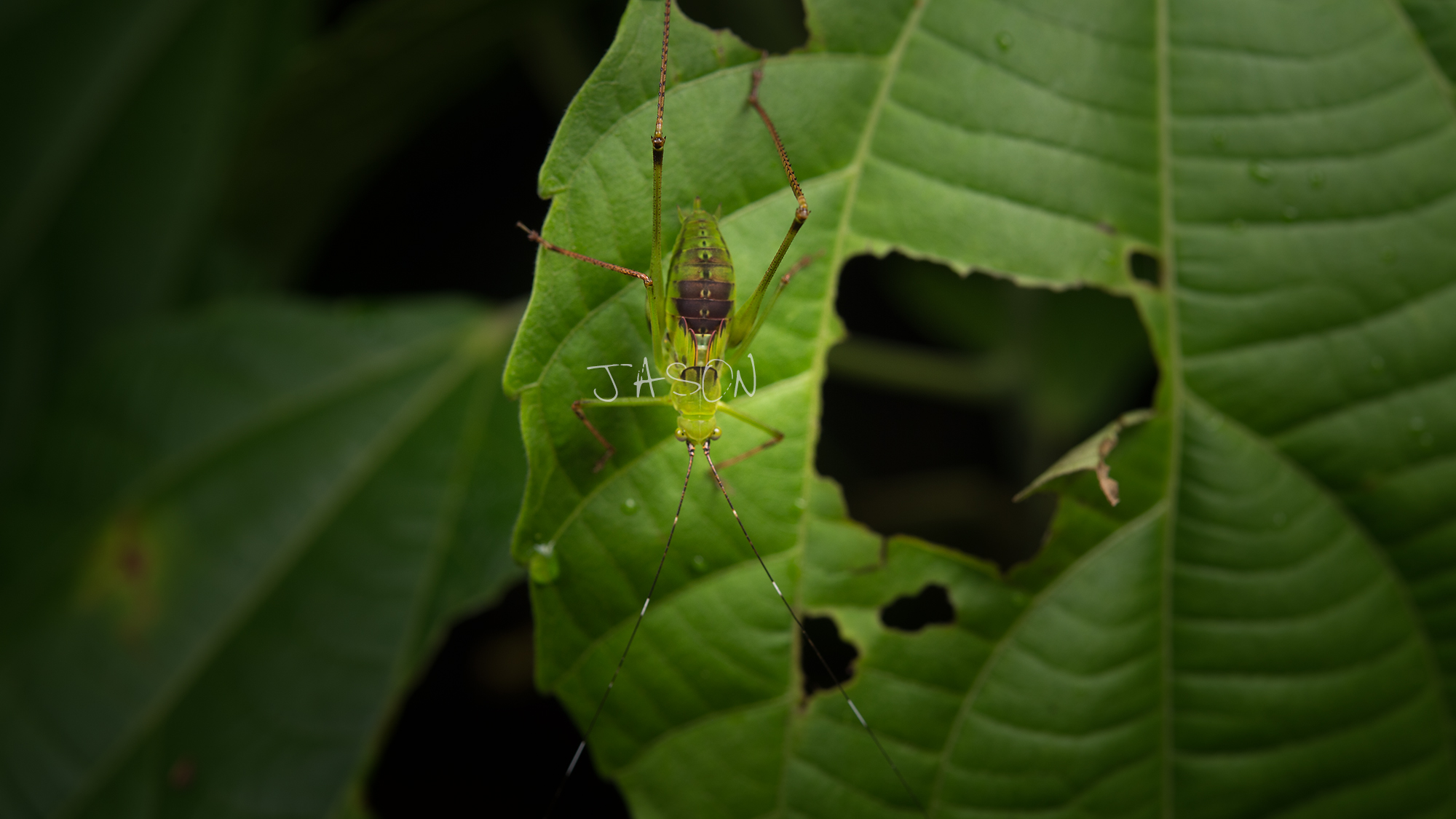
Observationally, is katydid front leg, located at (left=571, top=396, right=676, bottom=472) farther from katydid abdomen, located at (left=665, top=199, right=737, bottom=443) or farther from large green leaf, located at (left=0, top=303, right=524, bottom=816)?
large green leaf, located at (left=0, top=303, right=524, bottom=816)

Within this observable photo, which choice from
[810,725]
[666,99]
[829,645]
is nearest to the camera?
[666,99]

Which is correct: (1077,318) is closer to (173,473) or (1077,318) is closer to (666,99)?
(666,99)

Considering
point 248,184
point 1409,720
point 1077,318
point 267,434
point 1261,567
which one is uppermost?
point 1077,318

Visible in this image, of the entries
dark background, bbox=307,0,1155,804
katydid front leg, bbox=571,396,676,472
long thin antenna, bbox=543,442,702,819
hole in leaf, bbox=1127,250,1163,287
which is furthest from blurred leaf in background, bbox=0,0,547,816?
hole in leaf, bbox=1127,250,1163,287

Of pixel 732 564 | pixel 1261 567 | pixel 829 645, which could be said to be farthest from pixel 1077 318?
pixel 732 564

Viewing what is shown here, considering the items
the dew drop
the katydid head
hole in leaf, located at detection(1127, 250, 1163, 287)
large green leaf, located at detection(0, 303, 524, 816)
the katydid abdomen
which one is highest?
hole in leaf, located at detection(1127, 250, 1163, 287)

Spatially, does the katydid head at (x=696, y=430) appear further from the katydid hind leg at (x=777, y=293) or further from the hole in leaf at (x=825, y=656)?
the hole in leaf at (x=825, y=656)
